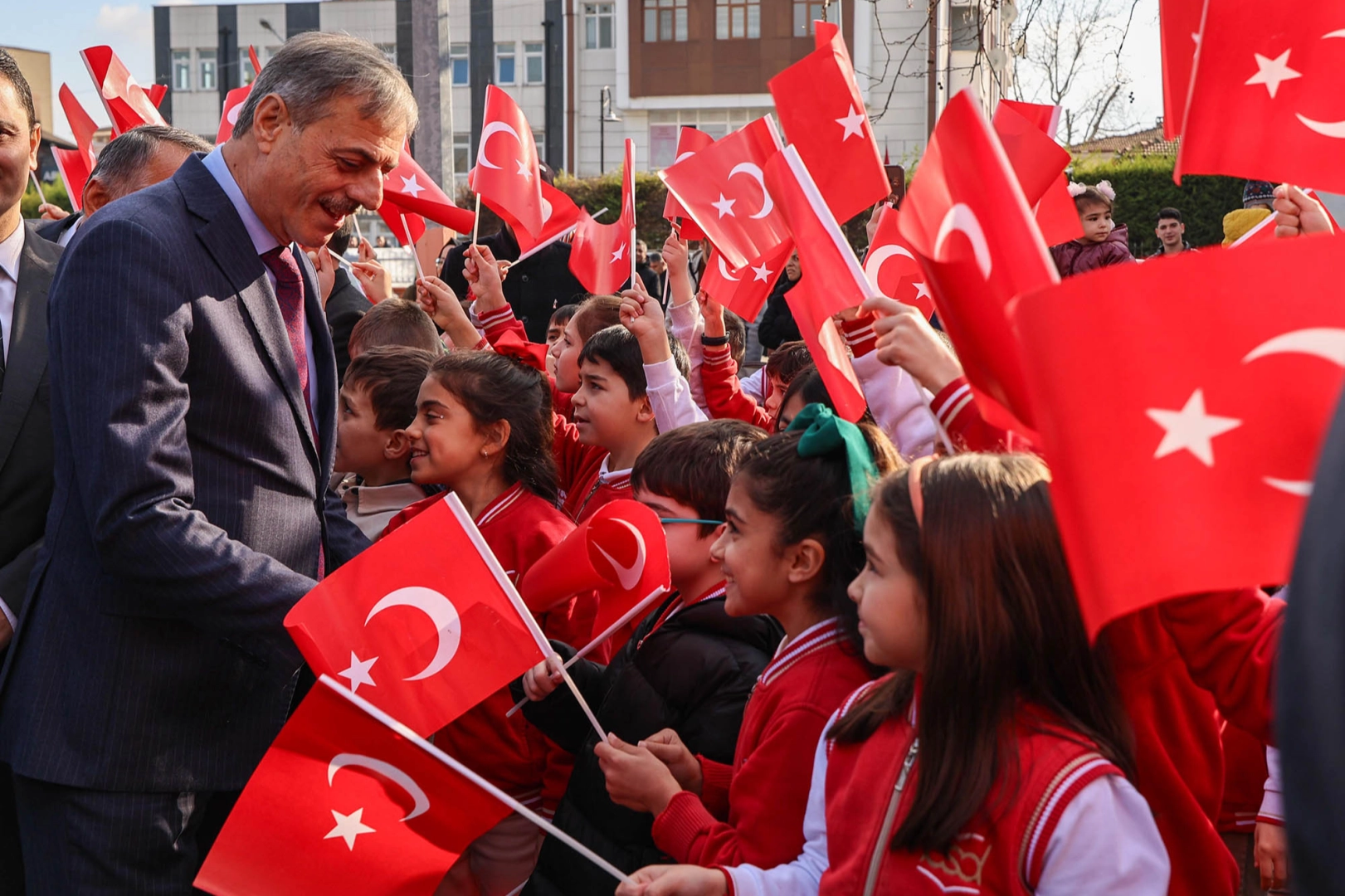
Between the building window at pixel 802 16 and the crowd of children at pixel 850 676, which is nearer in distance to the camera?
the crowd of children at pixel 850 676

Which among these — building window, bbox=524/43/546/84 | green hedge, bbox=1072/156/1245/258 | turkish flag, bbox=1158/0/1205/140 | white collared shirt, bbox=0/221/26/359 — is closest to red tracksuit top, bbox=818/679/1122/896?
turkish flag, bbox=1158/0/1205/140

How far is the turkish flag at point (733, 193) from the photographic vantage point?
4859 millimetres

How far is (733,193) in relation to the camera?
4.91 metres

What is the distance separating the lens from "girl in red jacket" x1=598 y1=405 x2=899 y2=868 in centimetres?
220

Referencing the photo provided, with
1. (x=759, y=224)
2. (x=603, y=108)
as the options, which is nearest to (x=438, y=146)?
(x=759, y=224)

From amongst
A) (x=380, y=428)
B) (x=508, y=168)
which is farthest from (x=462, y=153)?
(x=380, y=428)

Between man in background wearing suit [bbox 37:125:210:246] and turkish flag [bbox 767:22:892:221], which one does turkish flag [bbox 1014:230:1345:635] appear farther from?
man in background wearing suit [bbox 37:125:210:246]

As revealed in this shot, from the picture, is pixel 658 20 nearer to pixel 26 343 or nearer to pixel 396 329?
pixel 396 329

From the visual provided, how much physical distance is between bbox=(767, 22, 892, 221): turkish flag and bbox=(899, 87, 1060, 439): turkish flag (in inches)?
87.4

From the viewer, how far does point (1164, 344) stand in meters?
1.38

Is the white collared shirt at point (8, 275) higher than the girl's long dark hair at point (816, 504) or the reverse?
higher

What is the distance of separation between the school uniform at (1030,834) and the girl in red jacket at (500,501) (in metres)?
1.33

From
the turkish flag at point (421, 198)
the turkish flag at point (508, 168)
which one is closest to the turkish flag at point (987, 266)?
the turkish flag at point (421, 198)

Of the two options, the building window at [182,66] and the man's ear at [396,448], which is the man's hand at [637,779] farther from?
the building window at [182,66]
